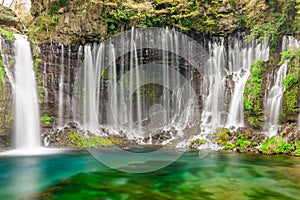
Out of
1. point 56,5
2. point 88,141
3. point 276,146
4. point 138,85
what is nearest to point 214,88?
point 138,85

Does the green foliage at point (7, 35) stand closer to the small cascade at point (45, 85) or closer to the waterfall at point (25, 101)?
the waterfall at point (25, 101)

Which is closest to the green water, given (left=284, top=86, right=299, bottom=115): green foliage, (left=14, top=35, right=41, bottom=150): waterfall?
Result: (left=284, top=86, right=299, bottom=115): green foliage

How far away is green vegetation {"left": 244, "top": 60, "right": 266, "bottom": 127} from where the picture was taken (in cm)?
1578

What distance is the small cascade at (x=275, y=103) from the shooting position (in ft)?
47.8

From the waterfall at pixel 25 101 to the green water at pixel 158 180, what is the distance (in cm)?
452

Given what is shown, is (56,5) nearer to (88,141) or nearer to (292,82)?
(88,141)

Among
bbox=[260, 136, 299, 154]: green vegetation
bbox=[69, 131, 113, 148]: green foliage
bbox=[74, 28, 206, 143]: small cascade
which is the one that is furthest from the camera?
bbox=[74, 28, 206, 143]: small cascade

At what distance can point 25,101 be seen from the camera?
15.6 metres

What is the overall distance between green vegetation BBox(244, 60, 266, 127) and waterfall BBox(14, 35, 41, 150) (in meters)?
14.2

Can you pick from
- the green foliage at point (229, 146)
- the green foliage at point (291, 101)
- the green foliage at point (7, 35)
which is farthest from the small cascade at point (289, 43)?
the green foliage at point (7, 35)

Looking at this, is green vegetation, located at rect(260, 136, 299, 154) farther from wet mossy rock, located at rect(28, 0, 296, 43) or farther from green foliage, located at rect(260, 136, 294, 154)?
wet mossy rock, located at rect(28, 0, 296, 43)

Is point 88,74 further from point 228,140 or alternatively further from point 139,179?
point 139,179

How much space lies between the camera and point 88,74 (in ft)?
63.8

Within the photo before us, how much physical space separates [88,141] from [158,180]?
1030cm
